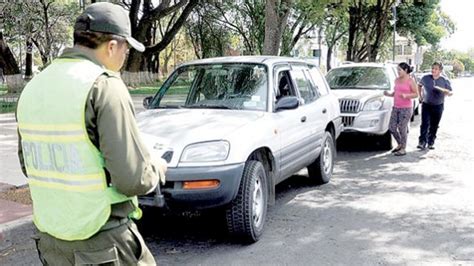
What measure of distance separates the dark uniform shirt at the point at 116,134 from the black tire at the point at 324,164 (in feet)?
16.9

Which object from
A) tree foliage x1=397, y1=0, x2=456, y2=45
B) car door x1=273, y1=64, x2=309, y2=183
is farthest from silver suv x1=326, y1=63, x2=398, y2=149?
tree foliage x1=397, y1=0, x2=456, y2=45

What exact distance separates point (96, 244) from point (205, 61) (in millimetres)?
4413

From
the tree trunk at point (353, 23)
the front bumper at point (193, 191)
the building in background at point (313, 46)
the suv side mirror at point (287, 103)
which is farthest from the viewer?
the building in background at point (313, 46)

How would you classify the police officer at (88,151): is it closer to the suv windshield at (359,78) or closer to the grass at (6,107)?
the suv windshield at (359,78)

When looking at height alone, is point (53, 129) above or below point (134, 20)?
below

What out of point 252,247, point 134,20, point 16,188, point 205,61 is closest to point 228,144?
point 252,247

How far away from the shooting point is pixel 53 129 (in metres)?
1.99

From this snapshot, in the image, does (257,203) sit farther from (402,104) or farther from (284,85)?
(402,104)

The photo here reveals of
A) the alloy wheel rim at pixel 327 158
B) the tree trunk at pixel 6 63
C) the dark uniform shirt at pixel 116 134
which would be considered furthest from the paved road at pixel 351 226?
the tree trunk at pixel 6 63

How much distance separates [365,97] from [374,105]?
234mm

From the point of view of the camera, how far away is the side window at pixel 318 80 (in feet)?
23.6

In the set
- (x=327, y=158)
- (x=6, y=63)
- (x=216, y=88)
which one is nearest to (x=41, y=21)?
(x=6, y=63)

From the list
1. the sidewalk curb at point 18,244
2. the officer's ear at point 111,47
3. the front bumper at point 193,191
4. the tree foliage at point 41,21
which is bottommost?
the sidewalk curb at point 18,244

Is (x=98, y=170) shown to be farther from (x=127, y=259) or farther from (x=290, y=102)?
(x=290, y=102)
